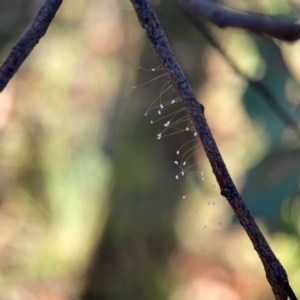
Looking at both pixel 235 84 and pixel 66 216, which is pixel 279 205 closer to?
pixel 235 84

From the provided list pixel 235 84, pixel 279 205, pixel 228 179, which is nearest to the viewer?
pixel 228 179

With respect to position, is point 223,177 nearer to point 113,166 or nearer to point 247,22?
point 247,22

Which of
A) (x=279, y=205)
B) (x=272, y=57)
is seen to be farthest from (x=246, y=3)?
(x=279, y=205)

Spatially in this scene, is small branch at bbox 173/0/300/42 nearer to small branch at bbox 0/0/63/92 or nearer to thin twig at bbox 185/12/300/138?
small branch at bbox 0/0/63/92

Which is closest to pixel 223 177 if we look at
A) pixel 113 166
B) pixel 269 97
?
pixel 269 97

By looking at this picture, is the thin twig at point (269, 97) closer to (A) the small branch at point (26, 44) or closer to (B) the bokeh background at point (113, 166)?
(B) the bokeh background at point (113, 166)

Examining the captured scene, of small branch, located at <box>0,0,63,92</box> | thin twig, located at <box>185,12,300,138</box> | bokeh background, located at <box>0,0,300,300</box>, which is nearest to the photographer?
small branch, located at <box>0,0,63,92</box>

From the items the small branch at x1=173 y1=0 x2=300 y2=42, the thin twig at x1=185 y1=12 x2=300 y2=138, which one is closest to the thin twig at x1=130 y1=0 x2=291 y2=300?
the small branch at x1=173 y1=0 x2=300 y2=42
